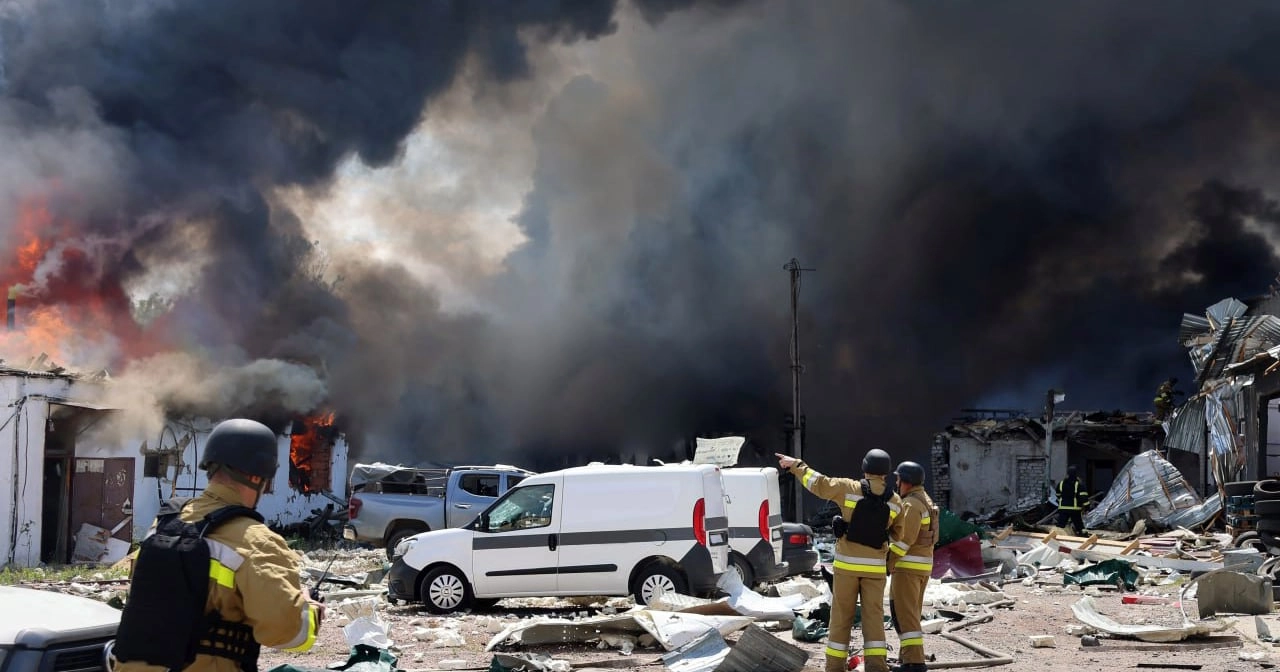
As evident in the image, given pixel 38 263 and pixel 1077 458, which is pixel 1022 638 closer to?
pixel 38 263

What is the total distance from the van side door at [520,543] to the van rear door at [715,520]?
1.60 m

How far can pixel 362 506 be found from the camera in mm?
17766

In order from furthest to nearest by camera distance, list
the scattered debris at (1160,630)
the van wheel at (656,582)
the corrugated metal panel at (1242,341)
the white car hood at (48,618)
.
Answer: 1. the corrugated metal panel at (1242,341)
2. the van wheel at (656,582)
3. the scattered debris at (1160,630)
4. the white car hood at (48,618)

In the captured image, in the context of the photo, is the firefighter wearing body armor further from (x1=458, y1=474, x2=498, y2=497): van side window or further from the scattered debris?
(x1=458, y1=474, x2=498, y2=497): van side window

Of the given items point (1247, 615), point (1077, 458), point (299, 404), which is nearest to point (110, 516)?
point (299, 404)

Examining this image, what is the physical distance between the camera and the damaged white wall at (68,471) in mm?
17609

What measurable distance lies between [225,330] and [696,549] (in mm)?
22485

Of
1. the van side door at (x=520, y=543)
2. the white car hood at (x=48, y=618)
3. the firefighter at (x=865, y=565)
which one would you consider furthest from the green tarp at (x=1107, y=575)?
the white car hood at (x=48, y=618)

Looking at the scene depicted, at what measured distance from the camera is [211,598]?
3.26 meters

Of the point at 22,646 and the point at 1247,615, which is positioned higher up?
the point at 22,646

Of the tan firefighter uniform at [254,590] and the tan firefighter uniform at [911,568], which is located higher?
the tan firefighter uniform at [254,590]

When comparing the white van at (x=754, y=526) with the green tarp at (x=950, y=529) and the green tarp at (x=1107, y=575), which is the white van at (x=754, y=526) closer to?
the green tarp at (x=950, y=529)

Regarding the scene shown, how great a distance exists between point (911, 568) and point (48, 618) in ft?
18.4

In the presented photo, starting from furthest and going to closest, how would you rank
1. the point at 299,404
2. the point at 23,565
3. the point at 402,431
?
1. the point at 402,431
2. the point at 299,404
3. the point at 23,565
